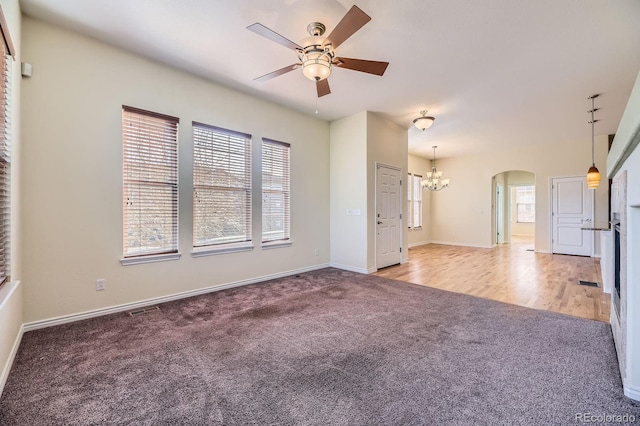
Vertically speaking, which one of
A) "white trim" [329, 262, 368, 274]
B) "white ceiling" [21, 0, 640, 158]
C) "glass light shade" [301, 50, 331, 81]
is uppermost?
"white ceiling" [21, 0, 640, 158]

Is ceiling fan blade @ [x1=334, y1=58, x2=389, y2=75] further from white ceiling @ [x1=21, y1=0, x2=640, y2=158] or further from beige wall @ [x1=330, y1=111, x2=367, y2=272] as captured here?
beige wall @ [x1=330, y1=111, x2=367, y2=272]

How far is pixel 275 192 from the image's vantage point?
487 centimetres

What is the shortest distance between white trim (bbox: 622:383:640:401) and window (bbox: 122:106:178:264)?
440 centimetres

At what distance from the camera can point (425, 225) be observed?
377 inches

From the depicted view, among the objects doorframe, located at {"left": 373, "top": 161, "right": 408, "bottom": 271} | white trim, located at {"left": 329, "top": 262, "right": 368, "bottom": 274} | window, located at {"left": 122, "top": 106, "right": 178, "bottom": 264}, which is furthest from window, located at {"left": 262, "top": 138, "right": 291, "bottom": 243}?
doorframe, located at {"left": 373, "top": 161, "right": 408, "bottom": 271}

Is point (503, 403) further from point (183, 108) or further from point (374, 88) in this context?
point (183, 108)

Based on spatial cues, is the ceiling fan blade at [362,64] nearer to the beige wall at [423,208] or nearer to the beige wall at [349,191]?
the beige wall at [349,191]

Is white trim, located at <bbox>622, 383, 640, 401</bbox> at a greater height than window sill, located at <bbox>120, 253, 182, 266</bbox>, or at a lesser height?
lesser

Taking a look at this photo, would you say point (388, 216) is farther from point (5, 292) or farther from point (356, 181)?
point (5, 292)

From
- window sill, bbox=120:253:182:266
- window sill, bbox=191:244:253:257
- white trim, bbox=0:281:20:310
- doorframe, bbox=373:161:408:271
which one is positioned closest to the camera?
white trim, bbox=0:281:20:310

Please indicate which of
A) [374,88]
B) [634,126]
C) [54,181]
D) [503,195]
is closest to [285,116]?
[374,88]

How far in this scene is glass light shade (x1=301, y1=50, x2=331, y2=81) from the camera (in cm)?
259

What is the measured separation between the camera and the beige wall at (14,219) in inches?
80.1

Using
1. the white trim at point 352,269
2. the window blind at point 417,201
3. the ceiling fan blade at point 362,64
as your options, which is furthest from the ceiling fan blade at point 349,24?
the window blind at point 417,201
